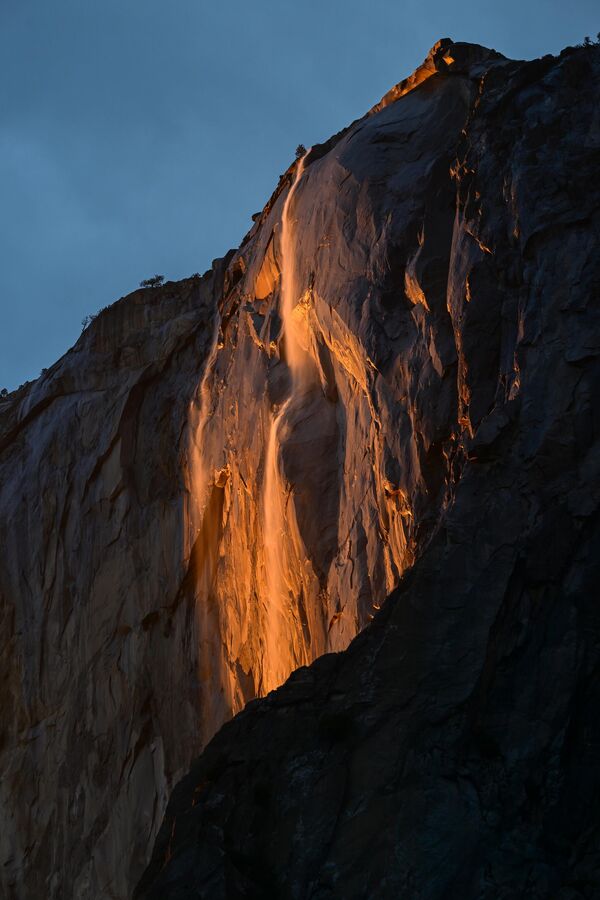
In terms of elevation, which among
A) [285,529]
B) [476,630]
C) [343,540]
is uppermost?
[285,529]

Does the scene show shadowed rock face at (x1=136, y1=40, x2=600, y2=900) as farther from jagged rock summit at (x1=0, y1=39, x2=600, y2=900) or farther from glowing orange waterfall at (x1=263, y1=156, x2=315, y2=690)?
glowing orange waterfall at (x1=263, y1=156, x2=315, y2=690)

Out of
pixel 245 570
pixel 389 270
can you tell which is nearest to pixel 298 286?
pixel 389 270

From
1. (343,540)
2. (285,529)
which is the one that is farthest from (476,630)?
(285,529)

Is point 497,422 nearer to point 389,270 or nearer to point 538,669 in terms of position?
Result: point 538,669

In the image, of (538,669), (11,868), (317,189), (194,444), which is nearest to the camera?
(538,669)

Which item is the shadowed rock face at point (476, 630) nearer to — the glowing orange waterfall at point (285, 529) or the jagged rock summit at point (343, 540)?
the jagged rock summit at point (343, 540)

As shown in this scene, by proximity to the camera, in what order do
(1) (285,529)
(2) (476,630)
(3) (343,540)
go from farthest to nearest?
1. (1) (285,529)
2. (3) (343,540)
3. (2) (476,630)

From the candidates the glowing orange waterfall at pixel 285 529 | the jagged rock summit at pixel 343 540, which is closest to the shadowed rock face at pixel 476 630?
the jagged rock summit at pixel 343 540

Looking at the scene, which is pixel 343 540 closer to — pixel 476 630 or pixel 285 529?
pixel 285 529
